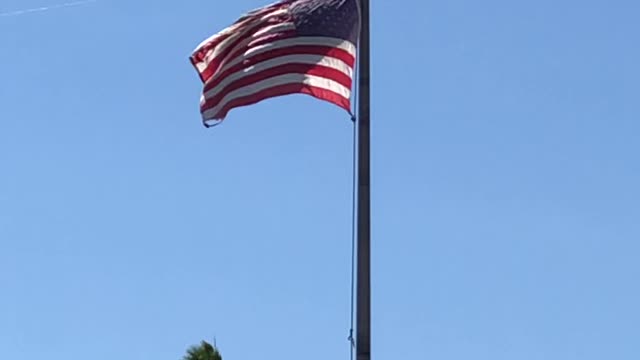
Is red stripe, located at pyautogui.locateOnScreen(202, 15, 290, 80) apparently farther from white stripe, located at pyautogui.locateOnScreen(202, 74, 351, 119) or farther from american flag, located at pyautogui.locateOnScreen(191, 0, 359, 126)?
white stripe, located at pyautogui.locateOnScreen(202, 74, 351, 119)

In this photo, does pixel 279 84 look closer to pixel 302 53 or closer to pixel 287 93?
pixel 287 93

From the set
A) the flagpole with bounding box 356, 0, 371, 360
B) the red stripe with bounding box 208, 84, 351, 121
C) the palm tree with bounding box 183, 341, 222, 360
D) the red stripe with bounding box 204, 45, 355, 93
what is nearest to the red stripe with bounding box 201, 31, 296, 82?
the red stripe with bounding box 204, 45, 355, 93

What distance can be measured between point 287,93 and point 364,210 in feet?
6.90

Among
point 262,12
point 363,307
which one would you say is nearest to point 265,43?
point 262,12

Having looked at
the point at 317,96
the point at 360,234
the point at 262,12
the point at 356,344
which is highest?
the point at 262,12

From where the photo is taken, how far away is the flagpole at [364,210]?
1697cm

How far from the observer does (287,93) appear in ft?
61.7

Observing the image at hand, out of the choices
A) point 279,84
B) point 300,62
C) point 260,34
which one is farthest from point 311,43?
point 260,34

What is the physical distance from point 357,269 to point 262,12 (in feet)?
12.5

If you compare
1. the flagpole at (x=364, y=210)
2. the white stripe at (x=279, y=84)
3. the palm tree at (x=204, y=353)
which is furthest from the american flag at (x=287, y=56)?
the palm tree at (x=204, y=353)

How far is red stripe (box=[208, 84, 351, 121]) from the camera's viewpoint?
730 inches

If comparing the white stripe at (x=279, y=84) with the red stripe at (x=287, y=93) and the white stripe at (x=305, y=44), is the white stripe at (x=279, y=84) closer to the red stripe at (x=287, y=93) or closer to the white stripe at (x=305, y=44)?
the red stripe at (x=287, y=93)

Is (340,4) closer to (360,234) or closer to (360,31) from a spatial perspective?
(360,31)

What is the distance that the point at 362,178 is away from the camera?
1758 cm
